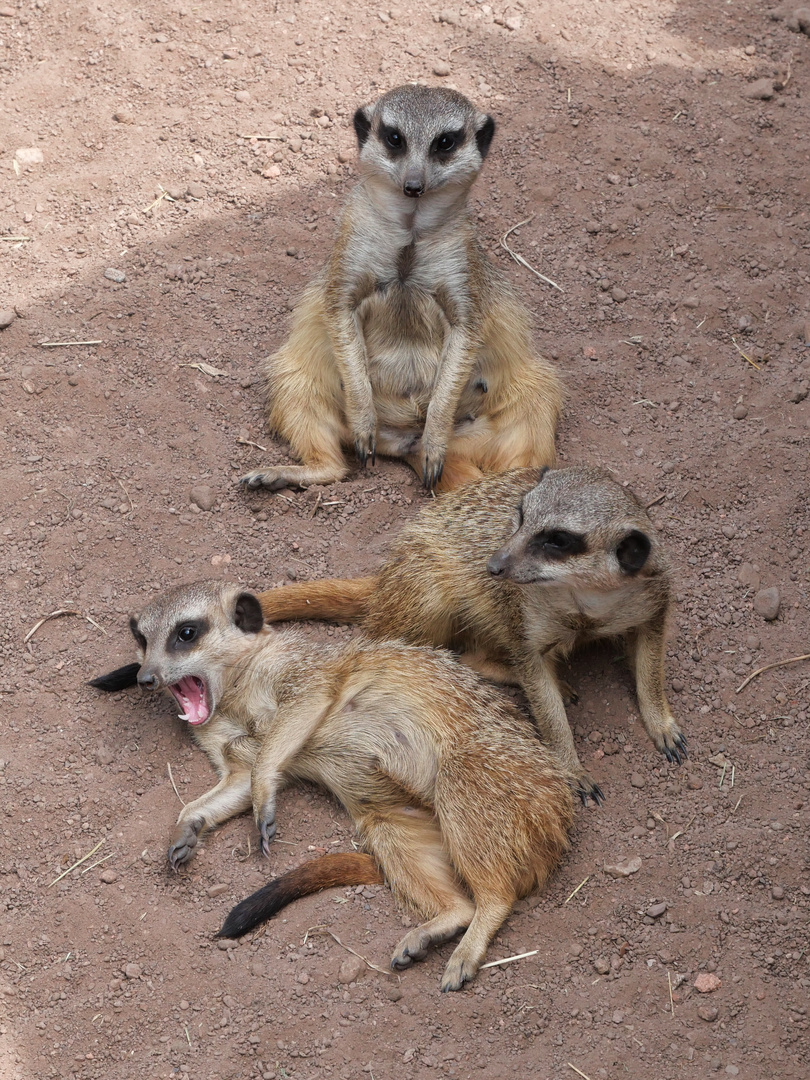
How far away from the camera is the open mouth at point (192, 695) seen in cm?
323

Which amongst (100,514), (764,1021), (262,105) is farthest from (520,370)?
(764,1021)

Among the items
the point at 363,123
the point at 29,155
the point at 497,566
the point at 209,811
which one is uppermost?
the point at 363,123

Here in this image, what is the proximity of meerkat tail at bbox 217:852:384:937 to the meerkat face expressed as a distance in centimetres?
201

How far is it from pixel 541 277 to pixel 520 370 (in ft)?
2.30

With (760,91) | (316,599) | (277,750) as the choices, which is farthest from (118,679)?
(760,91)

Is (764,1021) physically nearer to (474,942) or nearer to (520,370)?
(474,942)

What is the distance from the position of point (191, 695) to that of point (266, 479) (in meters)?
0.90

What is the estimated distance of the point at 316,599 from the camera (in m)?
3.48

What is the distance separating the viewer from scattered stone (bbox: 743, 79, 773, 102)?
5109mm

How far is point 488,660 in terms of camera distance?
11.3 ft

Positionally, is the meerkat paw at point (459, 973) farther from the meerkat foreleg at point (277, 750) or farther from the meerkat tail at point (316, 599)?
the meerkat tail at point (316, 599)

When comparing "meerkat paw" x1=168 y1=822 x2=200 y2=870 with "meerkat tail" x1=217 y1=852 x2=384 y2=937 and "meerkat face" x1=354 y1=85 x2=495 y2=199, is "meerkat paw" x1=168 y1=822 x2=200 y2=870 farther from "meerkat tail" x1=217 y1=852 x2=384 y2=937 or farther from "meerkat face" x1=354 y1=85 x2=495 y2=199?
"meerkat face" x1=354 y1=85 x2=495 y2=199

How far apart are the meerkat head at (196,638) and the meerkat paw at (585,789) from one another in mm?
1000

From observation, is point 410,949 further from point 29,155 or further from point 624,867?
point 29,155
